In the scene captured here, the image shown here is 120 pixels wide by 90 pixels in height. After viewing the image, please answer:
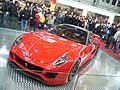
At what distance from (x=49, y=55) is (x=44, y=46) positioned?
1.32ft

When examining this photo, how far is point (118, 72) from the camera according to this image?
8.95m

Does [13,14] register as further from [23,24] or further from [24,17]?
[23,24]

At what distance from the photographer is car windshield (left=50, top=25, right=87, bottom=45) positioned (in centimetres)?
706

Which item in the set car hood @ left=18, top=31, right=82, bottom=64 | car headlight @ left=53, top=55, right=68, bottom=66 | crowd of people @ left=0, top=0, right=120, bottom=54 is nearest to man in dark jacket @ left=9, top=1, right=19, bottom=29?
crowd of people @ left=0, top=0, right=120, bottom=54

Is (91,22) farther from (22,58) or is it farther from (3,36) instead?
(22,58)

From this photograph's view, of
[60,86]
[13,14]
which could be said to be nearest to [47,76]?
[60,86]

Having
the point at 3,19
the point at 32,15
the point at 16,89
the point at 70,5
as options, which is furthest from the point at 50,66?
the point at 70,5

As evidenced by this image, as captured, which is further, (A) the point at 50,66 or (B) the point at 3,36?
(B) the point at 3,36

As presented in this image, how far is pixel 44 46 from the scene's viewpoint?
19.6ft

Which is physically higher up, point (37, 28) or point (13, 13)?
point (13, 13)

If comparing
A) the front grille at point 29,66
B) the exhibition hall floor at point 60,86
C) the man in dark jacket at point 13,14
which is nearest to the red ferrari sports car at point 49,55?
the front grille at point 29,66

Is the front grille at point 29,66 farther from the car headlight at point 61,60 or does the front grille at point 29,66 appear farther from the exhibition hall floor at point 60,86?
the car headlight at point 61,60

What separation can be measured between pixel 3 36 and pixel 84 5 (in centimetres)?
2050

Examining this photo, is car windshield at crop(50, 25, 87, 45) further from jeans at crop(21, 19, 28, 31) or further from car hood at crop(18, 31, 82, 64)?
jeans at crop(21, 19, 28, 31)
